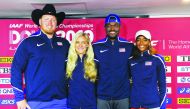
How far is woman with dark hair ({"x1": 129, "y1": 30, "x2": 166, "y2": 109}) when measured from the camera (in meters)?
3.09

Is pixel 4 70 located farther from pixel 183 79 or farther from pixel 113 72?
pixel 183 79

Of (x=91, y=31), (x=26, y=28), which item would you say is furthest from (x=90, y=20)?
(x=26, y=28)

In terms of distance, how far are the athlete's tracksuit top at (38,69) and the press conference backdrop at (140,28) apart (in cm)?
126

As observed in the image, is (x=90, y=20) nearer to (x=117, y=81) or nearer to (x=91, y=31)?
(x=91, y=31)

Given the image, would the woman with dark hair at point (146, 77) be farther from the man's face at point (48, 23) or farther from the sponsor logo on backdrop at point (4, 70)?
the sponsor logo on backdrop at point (4, 70)

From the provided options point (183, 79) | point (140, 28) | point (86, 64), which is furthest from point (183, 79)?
point (86, 64)

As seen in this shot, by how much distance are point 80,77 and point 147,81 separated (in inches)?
26.9

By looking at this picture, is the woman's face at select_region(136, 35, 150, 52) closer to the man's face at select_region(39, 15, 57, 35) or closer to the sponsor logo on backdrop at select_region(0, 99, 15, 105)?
the man's face at select_region(39, 15, 57, 35)

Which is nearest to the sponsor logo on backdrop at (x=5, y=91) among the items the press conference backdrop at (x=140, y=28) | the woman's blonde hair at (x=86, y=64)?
the press conference backdrop at (x=140, y=28)

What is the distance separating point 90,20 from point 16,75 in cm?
160

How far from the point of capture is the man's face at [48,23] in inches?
112

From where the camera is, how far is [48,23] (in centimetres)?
285

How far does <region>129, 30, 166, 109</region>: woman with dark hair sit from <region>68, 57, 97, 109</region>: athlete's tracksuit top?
1.51 ft

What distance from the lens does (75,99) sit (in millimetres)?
2967
